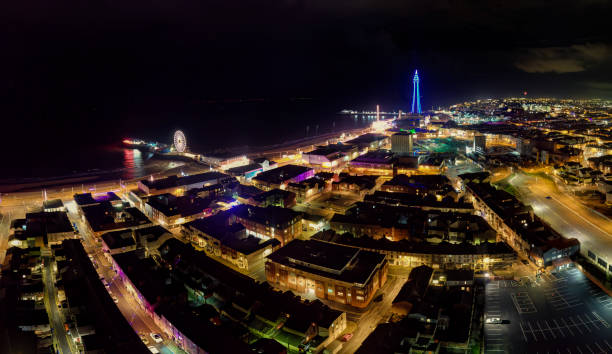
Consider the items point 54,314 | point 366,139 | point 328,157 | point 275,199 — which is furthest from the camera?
point 366,139

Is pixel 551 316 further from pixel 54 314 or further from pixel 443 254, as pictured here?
pixel 54 314

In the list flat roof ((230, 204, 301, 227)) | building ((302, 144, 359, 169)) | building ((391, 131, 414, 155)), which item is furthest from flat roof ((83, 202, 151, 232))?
building ((391, 131, 414, 155))

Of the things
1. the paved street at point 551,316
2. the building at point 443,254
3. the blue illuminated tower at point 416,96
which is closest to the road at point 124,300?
the building at point 443,254

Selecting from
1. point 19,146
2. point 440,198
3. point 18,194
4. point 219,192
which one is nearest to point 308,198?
point 219,192

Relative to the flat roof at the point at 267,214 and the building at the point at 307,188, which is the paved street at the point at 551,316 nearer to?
the flat roof at the point at 267,214

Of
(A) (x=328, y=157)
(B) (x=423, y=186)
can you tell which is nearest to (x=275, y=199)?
(B) (x=423, y=186)

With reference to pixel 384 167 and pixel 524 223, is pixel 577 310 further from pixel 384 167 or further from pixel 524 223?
Answer: pixel 384 167

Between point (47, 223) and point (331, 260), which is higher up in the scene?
point (47, 223)
